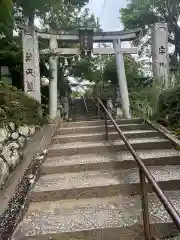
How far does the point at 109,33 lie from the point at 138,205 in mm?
7794

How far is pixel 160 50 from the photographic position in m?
9.50

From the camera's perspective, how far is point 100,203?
10.7 ft

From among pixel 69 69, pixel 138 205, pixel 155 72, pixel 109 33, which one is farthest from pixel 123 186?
pixel 69 69

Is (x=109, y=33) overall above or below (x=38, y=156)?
above

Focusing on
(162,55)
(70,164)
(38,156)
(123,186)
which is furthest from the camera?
(162,55)

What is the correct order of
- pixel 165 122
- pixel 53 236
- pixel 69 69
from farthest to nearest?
pixel 69 69, pixel 165 122, pixel 53 236

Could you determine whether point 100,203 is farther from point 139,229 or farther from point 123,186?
point 139,229

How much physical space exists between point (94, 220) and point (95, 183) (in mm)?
772

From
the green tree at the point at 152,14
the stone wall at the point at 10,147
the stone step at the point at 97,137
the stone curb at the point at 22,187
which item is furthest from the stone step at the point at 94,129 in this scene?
the green tree at the point at 152,14

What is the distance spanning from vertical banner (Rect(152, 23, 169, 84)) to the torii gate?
752 millimetres

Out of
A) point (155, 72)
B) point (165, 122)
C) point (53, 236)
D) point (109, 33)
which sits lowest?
point (53, 236)

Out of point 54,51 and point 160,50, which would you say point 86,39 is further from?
point 160,50

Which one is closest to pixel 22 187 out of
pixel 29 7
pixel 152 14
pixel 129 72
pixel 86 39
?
pixel 86 39

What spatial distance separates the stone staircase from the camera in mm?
2701
